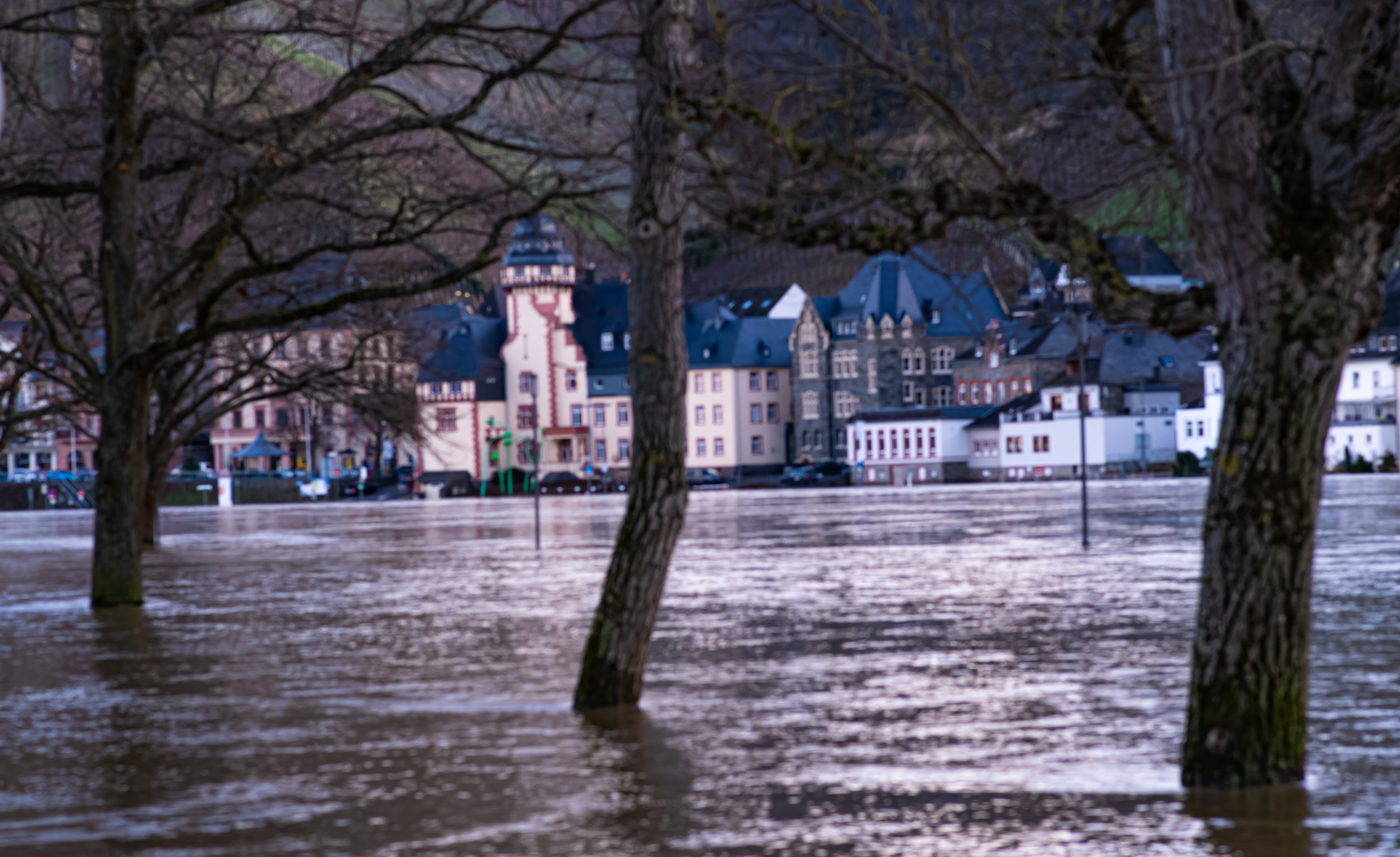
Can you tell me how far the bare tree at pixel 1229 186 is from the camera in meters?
8.58

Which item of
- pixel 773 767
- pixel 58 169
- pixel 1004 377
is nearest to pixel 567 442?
pixel 1004 377

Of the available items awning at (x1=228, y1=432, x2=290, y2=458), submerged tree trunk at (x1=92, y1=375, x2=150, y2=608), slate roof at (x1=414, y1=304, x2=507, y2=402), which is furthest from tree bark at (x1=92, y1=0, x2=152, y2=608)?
slate roof at (x1=414, y1=304, x2=507, y2=402)

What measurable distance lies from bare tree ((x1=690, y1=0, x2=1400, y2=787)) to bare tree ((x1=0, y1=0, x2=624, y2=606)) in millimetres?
6616

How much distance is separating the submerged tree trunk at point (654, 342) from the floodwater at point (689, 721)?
1195mm

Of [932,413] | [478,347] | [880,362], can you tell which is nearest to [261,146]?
[932,413]

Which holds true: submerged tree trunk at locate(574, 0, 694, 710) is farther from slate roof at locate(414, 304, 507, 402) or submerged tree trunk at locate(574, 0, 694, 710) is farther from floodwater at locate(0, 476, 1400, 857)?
slate roof at locate(414, 304, 507, 402)

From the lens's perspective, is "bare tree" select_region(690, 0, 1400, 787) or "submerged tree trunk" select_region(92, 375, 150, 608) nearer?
"bare tree" select_region(690, 0, 1400, 787)

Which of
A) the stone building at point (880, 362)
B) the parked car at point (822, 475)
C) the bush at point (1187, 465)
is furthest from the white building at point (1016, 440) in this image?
the bush at point (1187, 465)

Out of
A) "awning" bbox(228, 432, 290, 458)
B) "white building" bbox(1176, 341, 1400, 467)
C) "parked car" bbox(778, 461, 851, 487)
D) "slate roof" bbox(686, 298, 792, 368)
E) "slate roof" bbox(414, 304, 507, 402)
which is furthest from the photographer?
"slate roof" bbox(414, 304, 507, 402)

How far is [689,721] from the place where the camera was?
13.6 meters

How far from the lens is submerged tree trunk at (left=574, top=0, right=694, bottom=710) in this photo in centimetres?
1216

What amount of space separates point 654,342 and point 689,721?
2.98 metres

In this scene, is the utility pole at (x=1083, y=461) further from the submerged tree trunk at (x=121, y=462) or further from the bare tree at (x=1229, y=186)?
the bare tree at (x=1229, y=186)

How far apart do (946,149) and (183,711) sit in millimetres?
8483
